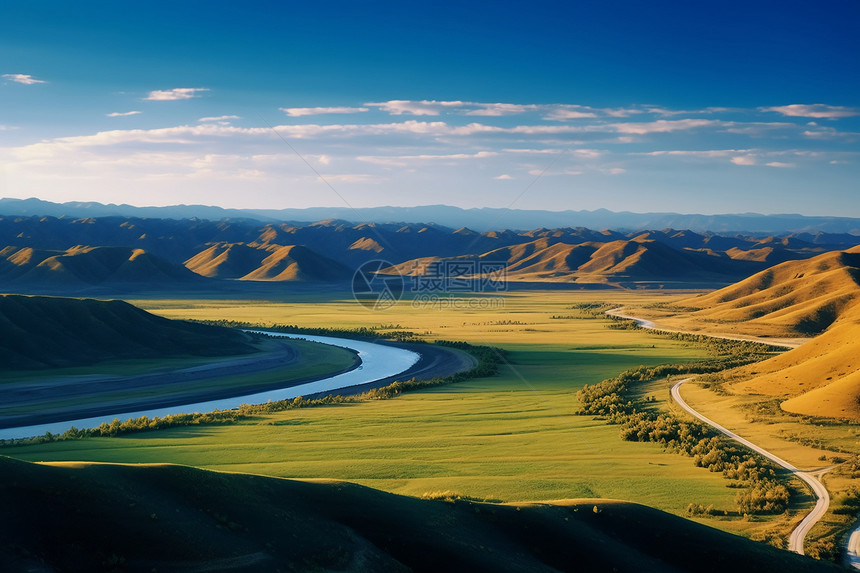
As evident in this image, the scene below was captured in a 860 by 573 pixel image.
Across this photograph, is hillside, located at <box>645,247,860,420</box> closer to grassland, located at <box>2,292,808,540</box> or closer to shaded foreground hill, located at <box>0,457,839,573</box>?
grassland, located at <box>2,292,808,540</box>

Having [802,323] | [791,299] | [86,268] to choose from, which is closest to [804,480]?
[802,323]

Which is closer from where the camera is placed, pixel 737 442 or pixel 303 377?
pixel 737 442

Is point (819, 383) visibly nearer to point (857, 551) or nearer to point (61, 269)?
point (857, 551)

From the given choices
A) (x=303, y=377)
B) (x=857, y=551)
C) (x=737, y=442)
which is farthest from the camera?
(x=303, y=377)

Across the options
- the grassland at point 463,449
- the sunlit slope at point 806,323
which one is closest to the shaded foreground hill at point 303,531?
the grassland at point 463,449

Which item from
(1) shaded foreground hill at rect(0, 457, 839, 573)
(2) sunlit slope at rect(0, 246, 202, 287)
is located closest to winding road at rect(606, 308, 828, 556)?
(1) shaded foreground hill at rect(0, 457, 839, 573)

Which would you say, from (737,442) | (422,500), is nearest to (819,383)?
(737,442)

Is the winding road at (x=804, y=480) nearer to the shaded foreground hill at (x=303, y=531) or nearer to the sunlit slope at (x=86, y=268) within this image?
the shaded foreground hill at (x=303, y=531)

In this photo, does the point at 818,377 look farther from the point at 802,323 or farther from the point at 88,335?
the point at 88,335
